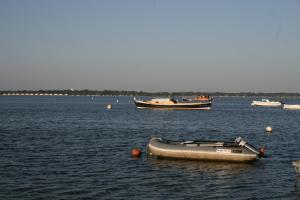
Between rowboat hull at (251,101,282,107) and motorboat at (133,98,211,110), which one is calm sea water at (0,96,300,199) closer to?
motorboat at (133,98,211,110)

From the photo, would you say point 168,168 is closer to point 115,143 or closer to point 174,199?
point 174,199

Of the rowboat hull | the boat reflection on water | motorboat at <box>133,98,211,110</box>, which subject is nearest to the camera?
the boat reflection on water

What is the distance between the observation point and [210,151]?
104 feet

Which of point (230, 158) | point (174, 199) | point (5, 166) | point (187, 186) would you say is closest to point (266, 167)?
point (230, 158)

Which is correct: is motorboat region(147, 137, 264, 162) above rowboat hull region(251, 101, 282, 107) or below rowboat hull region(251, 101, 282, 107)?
above

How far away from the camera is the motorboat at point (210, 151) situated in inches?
1241

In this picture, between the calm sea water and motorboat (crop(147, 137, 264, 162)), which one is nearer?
the calm sea water

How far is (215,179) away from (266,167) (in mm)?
5822

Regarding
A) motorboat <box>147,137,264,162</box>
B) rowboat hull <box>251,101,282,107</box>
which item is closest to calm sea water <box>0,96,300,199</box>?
motorboat <box>147,137,264,162</box>

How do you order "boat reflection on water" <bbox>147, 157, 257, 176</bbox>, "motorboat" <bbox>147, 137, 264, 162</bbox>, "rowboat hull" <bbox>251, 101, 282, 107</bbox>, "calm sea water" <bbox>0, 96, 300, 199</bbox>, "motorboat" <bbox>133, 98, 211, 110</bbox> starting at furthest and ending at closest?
"rowboat hull" <bbox>251, 101, 282, 107</bbox> < "motorboat" <bbox>133, 98, 211, 110</bbox> < "motorboat" <bbox>147, 137, 264, 162</bbox> < "boat reflection on water" <bbox>147, 157, 257, 176</bbox> < "calm sea water" <bbox>0, 96, 300, 199</bbox>

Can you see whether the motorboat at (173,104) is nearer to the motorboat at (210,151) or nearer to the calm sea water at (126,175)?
the calm sea water at (126,175)

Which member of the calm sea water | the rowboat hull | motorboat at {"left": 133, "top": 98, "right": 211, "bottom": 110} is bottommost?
the rowboat hull

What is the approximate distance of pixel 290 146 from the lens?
43219 mm

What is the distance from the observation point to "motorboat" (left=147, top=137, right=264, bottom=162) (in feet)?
103
